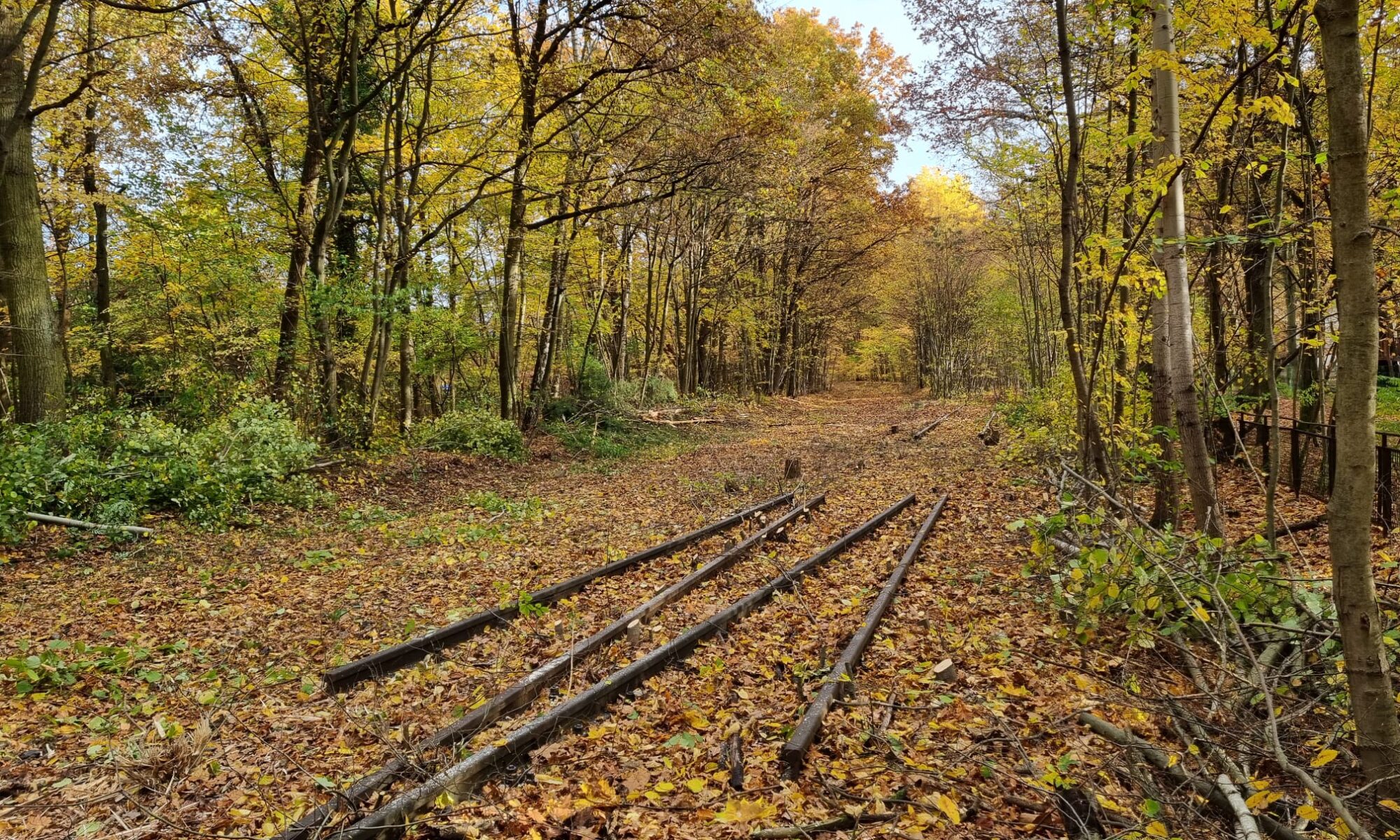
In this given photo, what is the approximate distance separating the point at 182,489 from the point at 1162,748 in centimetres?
1051

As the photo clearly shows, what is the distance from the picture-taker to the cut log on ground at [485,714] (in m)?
3.05

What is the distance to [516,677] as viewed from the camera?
4.62m

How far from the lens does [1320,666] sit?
3625 mm

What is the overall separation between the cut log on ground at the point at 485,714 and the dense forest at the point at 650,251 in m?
1.71

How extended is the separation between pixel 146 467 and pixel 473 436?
602cm

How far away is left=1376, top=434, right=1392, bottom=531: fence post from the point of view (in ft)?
23.5

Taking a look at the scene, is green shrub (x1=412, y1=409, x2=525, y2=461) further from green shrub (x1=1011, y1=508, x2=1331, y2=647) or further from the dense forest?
green shrub (x1=1011, y1=508, x2=1331, y2=647)

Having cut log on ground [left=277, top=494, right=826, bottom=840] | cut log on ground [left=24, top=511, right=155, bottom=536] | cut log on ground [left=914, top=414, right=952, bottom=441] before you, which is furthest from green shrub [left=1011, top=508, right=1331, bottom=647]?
cut log on ground [left=914, top=414, right=952, bottom=441]

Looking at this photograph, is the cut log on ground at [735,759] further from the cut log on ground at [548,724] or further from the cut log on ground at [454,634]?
the cut log on ground at [454,634]

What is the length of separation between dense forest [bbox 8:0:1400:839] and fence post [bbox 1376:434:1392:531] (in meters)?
0.04

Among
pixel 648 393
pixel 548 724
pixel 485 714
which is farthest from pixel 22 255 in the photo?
pixel 648 393

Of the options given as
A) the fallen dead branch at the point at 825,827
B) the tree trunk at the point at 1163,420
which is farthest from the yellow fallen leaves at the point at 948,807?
the tree trunk at the point at 1163,420

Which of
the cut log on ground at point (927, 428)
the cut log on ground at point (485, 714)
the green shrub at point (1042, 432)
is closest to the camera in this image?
the cut log on ground at point (485, 714)

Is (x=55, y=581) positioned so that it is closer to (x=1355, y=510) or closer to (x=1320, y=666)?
(x=1355, y=510)
